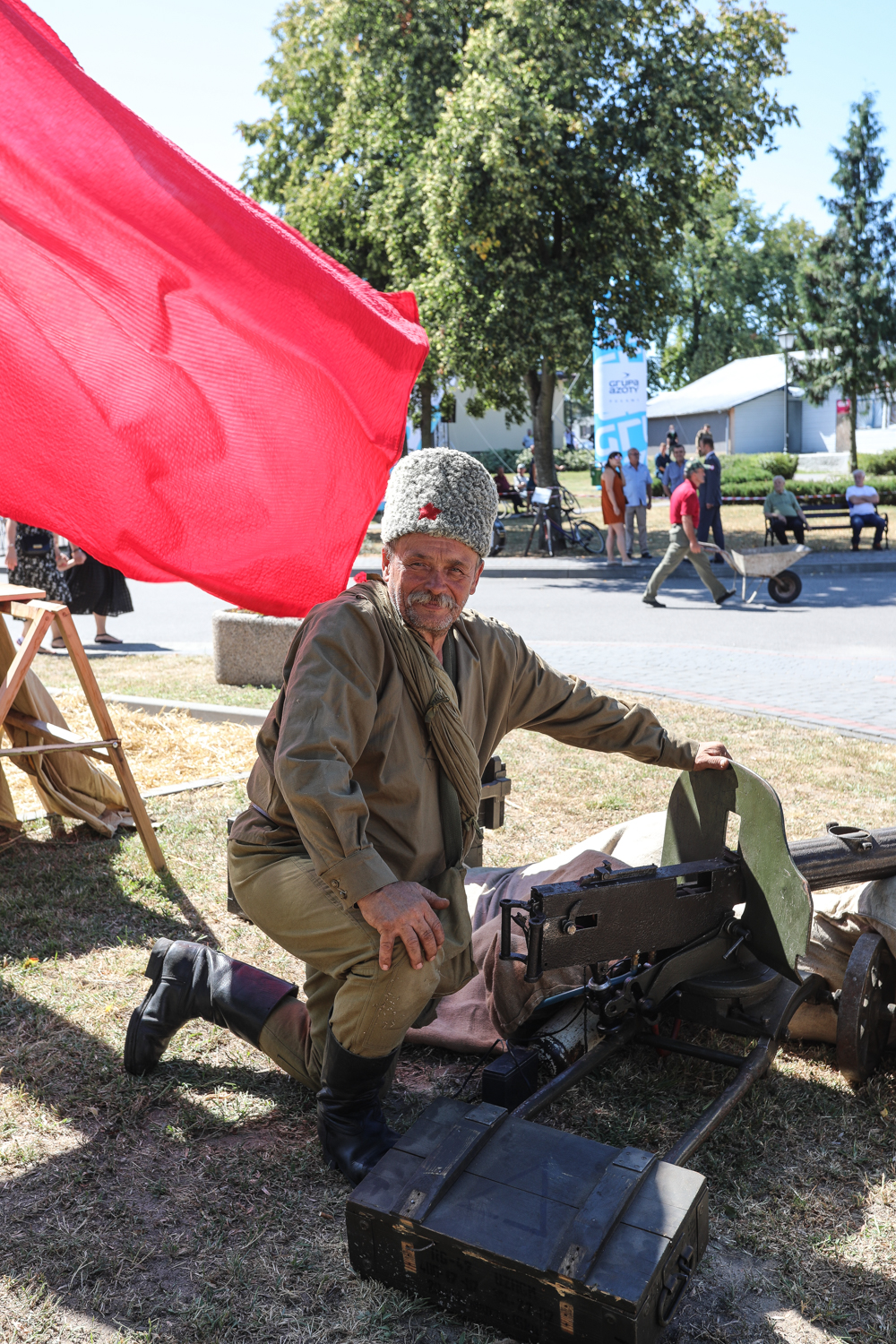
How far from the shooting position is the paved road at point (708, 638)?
27.7ft

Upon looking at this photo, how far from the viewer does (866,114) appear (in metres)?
36.8

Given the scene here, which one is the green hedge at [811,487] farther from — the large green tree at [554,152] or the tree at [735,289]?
the tree at [735,289]

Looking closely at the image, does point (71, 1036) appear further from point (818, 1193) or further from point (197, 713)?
point (197, 713)

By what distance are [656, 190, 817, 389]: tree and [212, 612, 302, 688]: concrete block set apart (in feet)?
211

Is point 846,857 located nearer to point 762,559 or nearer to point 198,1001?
point 198,1001

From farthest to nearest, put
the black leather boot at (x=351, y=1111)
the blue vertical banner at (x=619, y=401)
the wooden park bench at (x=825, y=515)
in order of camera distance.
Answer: the blue vertical banner at (x=619, y=401) → the wooden park bench at (x=825, y=515) → the black leather boot at (x=351, y=1111)

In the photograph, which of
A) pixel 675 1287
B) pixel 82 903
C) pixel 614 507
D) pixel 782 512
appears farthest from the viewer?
pixel 782 512

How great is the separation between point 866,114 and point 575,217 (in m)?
23.7

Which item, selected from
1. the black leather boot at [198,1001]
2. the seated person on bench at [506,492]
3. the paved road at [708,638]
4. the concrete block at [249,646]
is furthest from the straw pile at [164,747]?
the seated person on bench at [506,492]

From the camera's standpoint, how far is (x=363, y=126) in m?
24.1

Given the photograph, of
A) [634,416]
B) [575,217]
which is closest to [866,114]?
[634,416]

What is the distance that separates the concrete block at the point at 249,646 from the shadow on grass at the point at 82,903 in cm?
360

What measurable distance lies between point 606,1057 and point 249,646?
6.29 meters

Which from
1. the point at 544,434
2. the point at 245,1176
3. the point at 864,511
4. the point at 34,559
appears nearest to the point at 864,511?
the point at 864,511
